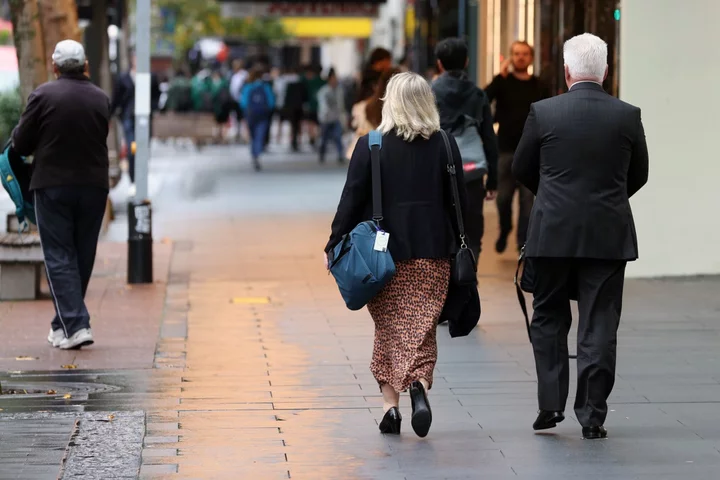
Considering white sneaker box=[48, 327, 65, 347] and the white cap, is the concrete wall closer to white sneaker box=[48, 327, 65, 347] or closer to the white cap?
the white cap

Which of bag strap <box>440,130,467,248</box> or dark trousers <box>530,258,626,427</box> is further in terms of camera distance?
bag strap <box>440,130,467,248</box>

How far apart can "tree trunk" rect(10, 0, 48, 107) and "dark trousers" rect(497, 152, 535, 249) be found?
13.2 ft

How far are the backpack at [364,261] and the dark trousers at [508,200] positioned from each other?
6.24 metres

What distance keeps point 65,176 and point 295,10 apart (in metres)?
23.8

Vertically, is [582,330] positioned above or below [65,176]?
below

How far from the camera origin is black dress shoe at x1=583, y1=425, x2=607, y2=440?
6.39 metres

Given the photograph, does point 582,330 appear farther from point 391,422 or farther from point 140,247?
point 140,247

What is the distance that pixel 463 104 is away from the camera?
9.44m

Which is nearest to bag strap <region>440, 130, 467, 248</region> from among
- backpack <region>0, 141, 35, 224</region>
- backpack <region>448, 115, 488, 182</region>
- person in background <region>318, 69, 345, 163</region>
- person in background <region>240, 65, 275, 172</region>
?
backpack <region>448, 115, 488, 182</region>

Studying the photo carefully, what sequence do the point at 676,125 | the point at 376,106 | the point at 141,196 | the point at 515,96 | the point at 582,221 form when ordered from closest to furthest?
the point at 582,221 → the point at 376,106 → the point at 676,125 → the point at 141,196 → the point at 515,96

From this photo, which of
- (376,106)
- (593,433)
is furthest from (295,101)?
(593,433)

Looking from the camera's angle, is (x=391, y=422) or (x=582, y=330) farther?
(x=391, y=422)

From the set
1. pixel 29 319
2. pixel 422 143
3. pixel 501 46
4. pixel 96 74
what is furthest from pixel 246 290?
pixel 96 74

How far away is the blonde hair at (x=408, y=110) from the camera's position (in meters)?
6.40
